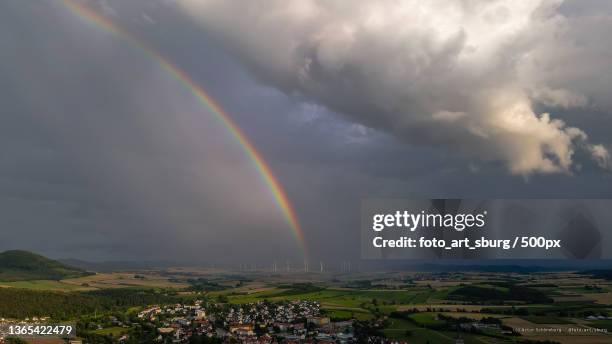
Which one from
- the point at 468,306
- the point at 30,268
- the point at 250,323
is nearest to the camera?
the point at 250,323

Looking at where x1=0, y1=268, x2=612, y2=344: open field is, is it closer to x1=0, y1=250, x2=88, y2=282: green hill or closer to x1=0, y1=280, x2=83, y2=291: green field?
x1=0, y1=280, x2=83, y2=291: green field

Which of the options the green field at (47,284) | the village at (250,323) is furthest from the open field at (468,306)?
the green field at (47,284)

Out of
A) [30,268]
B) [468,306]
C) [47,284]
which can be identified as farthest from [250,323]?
[30,268]

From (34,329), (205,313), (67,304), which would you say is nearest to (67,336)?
(34,329)

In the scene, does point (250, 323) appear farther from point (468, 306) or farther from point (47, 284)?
point (47, 284)

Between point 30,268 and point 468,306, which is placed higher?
point 30,268

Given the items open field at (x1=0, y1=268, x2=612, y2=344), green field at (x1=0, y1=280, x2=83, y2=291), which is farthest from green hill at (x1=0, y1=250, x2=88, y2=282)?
open field at (x1=0, y1=268, x2=612, y2=344)

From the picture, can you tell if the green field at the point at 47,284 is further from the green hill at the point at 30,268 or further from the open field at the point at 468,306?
the open field at the point at 468,306

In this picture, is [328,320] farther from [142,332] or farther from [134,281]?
[134,281]

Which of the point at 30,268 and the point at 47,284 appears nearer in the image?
the point at 47,284
